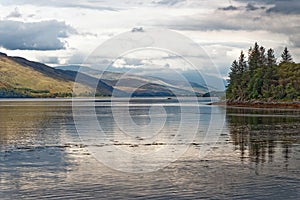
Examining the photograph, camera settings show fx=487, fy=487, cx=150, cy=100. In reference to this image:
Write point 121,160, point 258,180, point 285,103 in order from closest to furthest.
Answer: point 258,180
point 121,160
point 285,103

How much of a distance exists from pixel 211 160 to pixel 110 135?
1019 inches

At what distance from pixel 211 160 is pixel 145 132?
29.4m

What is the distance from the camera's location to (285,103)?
607 ft

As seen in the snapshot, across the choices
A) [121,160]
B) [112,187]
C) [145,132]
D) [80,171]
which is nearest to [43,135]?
[145,132]

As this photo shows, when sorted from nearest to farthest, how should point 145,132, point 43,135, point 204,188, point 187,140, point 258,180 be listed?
point 204,188, point 258,180, point 187,140, point 43,135, point 145,132

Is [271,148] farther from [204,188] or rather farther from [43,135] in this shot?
[43,135]

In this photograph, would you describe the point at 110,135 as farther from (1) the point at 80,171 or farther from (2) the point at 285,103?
(2) the point at 285,103

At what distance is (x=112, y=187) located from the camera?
31.2 meters

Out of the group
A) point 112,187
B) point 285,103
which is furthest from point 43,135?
point 285,103

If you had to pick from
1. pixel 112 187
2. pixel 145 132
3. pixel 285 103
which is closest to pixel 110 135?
pixel 145 132

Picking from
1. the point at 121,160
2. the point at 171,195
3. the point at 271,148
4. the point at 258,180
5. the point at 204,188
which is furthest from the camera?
the point at 271,148

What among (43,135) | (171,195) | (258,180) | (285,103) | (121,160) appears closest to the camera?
(171,195)

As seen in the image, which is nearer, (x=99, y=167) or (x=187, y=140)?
(x=99, y=167)

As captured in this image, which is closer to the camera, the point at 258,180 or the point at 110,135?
the point at 258,180
